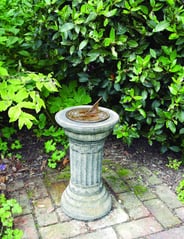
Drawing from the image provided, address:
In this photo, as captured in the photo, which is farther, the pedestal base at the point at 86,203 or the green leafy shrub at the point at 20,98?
the pedestal base at the point at 86,203

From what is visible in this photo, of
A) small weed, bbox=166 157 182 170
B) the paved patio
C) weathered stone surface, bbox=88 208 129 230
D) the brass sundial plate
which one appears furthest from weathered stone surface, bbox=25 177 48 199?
small weed, bbox=166 157 182 170

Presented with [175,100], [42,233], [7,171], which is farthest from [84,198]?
[175,100]

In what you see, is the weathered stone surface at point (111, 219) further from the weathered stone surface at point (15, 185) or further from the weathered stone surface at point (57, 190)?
the weathered stone surface at point (15, 185)

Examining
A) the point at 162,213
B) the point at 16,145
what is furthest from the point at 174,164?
the point at 16,145

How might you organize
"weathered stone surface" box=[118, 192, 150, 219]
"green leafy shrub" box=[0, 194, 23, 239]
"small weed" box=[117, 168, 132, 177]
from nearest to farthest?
"green leafy shrub" box=[0, 194, 23, 239] → "weathered stone surface" box=[118, 192, 150, 219] → "small weed" box=[117, 168, 132, 177]

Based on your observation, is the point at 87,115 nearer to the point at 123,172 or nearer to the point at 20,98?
the point at 20,98

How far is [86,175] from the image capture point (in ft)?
7.77

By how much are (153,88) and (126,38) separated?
0.51 metres

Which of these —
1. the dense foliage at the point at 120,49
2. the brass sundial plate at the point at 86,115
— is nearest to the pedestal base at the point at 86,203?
the brass sundial plate at the point at 86,115

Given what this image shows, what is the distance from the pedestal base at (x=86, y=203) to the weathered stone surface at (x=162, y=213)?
13.4 inches

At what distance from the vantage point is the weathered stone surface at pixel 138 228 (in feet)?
7.27

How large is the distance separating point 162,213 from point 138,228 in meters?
0.27

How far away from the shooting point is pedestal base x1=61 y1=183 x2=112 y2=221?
7.77 feet

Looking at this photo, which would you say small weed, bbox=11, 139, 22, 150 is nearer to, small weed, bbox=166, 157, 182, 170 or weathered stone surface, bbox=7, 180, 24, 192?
weathered stone surface, bbox=7, 180, 24, 192
